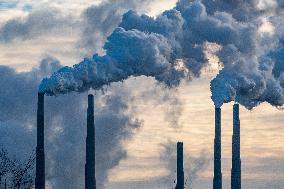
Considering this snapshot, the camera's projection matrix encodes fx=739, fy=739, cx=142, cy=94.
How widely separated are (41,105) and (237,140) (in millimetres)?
16850

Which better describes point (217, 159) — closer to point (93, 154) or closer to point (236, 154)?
point (236, 154)

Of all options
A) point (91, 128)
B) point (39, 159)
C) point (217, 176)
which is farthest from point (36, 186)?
point (217, 176)

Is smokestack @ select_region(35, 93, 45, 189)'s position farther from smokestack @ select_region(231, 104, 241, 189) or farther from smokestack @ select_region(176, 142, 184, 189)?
smokestack @ select_region(231, 104, 241, 189)

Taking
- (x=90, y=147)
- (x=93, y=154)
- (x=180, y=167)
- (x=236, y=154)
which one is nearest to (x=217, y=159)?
(x=236, y=154)

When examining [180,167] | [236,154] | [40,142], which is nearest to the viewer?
[40,142]

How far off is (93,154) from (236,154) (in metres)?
12.8

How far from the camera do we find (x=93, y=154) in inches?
2060

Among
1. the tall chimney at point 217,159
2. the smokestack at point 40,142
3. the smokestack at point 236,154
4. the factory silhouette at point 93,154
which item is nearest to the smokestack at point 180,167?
the factory silhouette at point 93,154

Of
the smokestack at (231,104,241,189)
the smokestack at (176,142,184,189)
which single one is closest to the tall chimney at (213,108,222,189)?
the smokestack at (231,104,241,189)

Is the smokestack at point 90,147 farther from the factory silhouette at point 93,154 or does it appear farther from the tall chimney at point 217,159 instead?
the tall chimney at point 217,159

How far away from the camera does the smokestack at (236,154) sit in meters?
58.4

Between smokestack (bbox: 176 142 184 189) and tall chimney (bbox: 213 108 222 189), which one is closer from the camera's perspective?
smokestack (bbox: 176 142 184 189)

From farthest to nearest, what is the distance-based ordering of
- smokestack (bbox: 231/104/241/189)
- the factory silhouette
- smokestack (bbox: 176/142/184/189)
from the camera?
smokestack (bbox: 231/104/241/189) → smokestack (bbox: 176/142/184/189) → the factory silhouette

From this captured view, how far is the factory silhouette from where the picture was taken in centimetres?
5112
